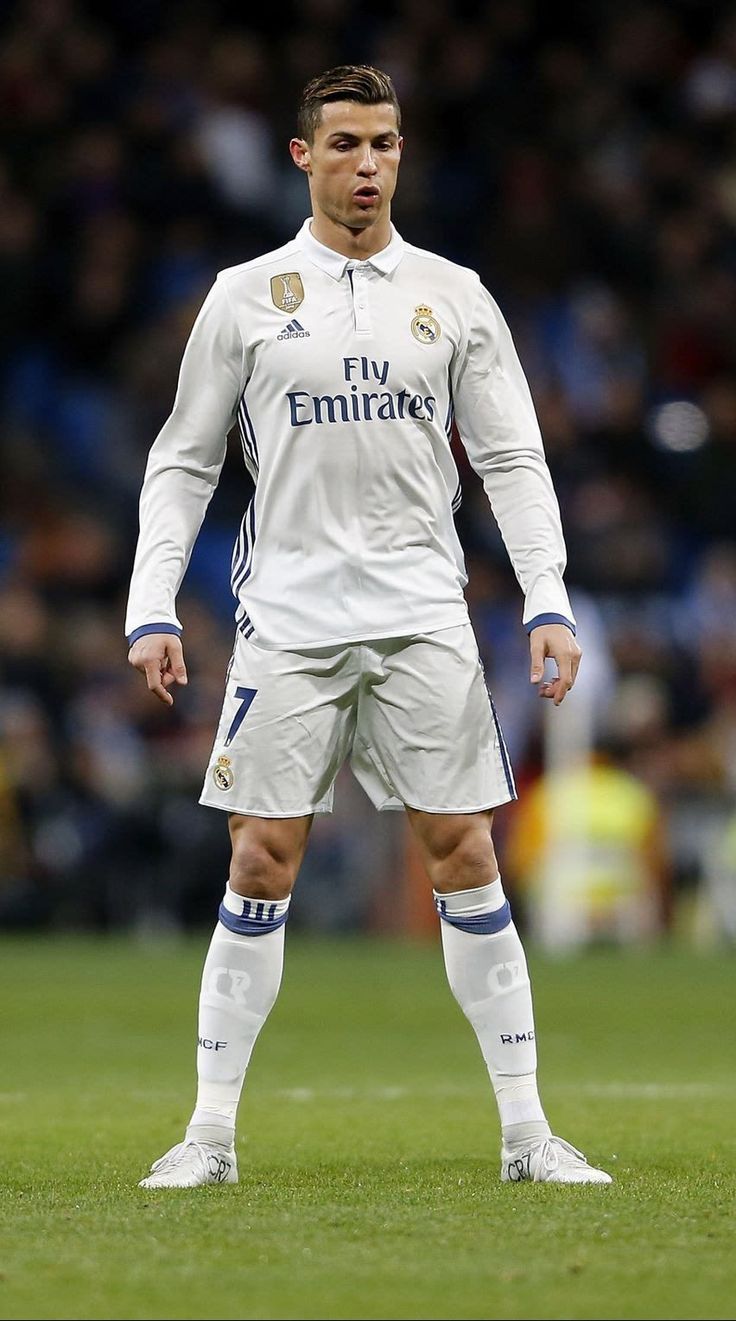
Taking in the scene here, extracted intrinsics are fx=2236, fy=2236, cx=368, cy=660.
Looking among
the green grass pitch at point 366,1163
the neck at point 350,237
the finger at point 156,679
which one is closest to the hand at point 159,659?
the finger at point 156,679

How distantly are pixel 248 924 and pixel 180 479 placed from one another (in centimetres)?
101

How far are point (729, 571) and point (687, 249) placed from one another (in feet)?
11.4

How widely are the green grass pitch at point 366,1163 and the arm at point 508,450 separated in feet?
4.38

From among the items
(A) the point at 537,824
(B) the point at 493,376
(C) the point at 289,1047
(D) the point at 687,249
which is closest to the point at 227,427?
(B) the point at 493,376

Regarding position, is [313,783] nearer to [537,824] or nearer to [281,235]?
[537,824]

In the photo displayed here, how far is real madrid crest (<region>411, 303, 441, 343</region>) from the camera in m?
4.89

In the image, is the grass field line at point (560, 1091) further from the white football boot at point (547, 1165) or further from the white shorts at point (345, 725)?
the white shorts at point (345, 725)

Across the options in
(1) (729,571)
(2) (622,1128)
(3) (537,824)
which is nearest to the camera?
(2) (622,1128)

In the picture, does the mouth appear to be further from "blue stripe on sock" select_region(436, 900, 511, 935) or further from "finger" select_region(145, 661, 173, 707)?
"blue stripe on sock" select_region(436, 900, 511, 935)

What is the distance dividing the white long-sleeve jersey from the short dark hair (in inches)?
10.5

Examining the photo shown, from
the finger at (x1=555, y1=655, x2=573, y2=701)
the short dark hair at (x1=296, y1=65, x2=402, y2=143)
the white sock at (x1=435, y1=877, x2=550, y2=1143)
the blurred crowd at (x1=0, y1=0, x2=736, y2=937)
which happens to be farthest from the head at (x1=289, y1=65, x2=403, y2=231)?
the blurred crowd at (x1=0, y1=0, x2=736, y2=937)

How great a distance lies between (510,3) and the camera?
59.0 ft

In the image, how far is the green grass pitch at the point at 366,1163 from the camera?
3.55 metres

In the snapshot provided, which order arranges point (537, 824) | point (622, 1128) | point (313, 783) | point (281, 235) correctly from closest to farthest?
point (313, 783) → point (622, 1128) → point (537, 824) → point (281, 235)
